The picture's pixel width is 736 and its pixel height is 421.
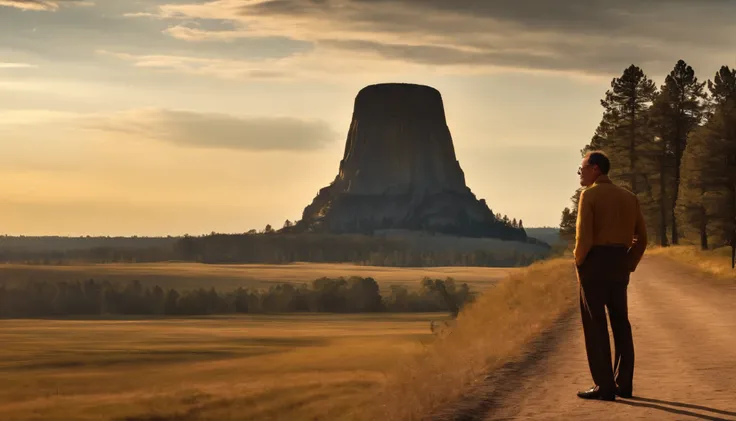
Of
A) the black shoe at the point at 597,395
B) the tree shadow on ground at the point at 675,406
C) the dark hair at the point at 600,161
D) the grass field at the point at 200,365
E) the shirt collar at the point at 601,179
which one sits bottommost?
the grass field at the point at 200,365

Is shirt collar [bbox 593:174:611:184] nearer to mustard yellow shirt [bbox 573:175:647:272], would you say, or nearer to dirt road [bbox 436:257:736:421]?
mustard yellow shirt [bbox 573:175:647:272]

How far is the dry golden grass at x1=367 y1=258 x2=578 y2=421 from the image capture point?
45.4 feet

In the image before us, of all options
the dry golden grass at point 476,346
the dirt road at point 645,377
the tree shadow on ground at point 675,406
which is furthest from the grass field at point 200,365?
the tree shadow on ground at point 675,406

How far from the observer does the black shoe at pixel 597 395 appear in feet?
41.5

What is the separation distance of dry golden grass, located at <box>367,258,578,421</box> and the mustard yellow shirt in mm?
2661

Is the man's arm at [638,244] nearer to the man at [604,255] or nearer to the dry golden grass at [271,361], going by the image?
the man at [604,255]

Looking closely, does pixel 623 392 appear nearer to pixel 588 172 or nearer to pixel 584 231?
pixel 584 231

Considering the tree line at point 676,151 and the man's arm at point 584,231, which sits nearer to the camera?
the man's arm at point 584,231

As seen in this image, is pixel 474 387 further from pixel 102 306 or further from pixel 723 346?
pixel 102 306

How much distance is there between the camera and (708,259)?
5862 cm

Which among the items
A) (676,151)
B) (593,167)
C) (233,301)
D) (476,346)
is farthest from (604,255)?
(233,301)

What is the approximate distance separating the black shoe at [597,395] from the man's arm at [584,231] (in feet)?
4.96

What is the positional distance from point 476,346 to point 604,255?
8.82 m

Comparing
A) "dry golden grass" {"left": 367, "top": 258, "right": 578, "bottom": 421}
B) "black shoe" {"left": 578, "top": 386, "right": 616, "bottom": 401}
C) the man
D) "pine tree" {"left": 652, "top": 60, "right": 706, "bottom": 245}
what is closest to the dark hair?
the man
